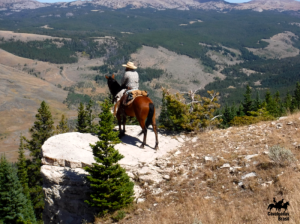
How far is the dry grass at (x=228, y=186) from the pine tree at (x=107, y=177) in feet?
2.48

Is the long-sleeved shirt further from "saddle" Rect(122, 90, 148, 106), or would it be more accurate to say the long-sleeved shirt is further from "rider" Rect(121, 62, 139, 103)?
"saddle" Rect(122, 90, 148, 106)

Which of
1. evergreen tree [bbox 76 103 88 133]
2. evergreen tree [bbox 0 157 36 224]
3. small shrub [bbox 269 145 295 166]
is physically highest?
small shrub [bbox 269 145 295 166]

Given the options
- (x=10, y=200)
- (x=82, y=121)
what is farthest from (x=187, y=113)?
(x=82, y=121)

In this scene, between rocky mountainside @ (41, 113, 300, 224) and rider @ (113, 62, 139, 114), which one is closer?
rocky mountainside @ (41, 113, 300, 224)

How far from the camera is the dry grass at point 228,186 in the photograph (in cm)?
848

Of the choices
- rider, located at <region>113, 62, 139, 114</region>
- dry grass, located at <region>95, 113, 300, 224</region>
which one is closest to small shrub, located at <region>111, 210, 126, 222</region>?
dry grass, located at <region>95, 113, 300, 224</region>

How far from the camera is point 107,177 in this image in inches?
428

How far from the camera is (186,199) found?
10.4m

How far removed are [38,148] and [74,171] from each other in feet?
81.0

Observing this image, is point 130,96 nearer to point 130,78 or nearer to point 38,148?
point 130,78

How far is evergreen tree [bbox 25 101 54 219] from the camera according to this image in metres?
34.9

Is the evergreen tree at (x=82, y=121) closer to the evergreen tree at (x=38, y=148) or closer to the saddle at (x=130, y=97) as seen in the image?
the evergreen tree at (x=38, y=148)

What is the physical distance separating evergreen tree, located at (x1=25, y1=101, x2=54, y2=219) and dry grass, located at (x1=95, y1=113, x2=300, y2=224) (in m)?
27.0

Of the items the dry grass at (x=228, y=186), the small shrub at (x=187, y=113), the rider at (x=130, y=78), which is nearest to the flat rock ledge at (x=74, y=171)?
the dry grass at (x=228, y=186)
